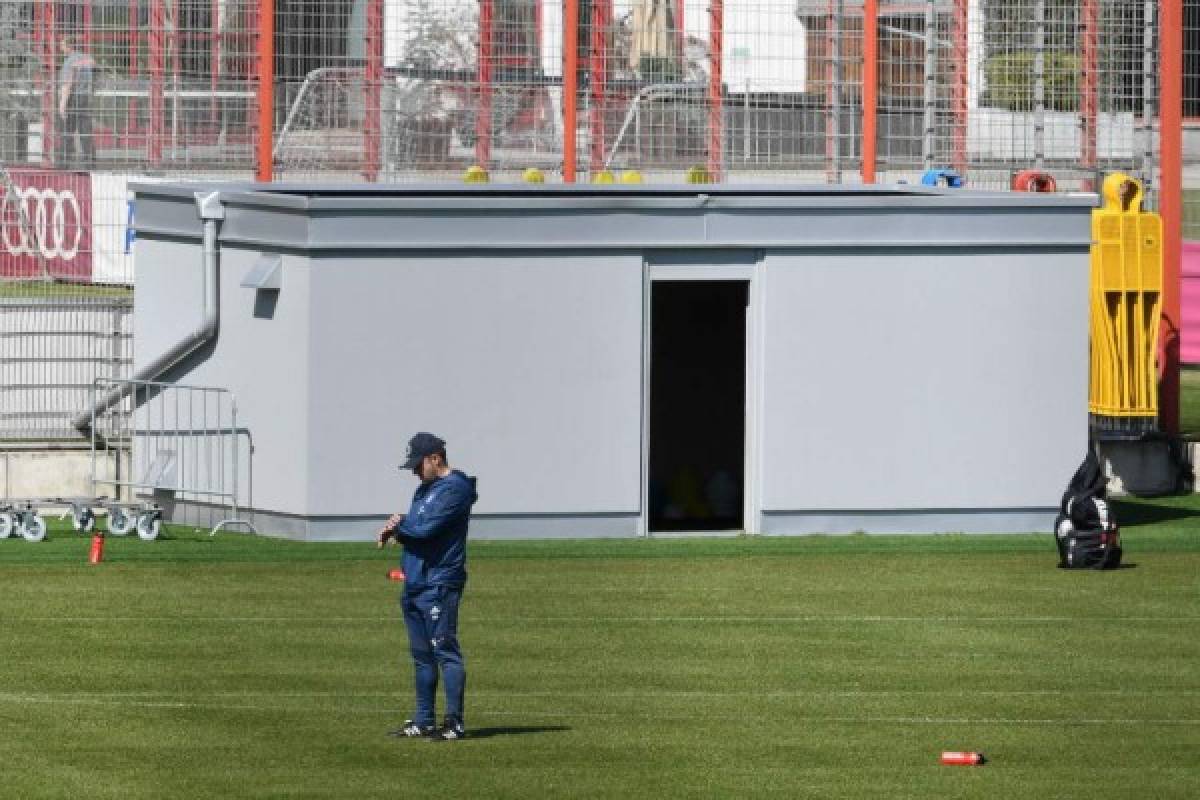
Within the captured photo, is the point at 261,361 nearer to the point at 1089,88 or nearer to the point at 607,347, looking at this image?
the point at 607,347

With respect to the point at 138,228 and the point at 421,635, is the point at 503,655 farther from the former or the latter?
the point at 138,228

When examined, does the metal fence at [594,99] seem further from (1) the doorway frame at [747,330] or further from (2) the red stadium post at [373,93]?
(1) the doorway frame at [747,330]

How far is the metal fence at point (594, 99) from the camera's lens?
29016 millimetres

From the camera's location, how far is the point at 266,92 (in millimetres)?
29391

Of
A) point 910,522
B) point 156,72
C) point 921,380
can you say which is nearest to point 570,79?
point 156,72

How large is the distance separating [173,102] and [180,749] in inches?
543

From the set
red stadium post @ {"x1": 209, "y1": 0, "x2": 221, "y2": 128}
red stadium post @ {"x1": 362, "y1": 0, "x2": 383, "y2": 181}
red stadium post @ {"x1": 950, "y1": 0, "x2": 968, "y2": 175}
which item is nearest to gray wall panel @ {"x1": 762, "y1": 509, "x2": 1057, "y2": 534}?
red stadium post @ {"x1": 950, "y1": 0, "x2": 968, "y2": 175}

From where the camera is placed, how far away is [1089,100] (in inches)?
1223

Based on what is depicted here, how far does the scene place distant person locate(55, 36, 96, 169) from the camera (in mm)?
28359

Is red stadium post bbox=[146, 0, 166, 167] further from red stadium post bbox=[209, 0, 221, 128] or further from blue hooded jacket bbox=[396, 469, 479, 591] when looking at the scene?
blue hooded jacket bbox=[396, 469, 479, 591]

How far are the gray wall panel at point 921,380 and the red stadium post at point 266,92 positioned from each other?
6.15 metres

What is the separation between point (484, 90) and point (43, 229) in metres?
4.76

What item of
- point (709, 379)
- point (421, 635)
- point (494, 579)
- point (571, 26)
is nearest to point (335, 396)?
point (494, 579)

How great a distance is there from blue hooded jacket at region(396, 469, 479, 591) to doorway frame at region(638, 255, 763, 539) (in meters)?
9.13
